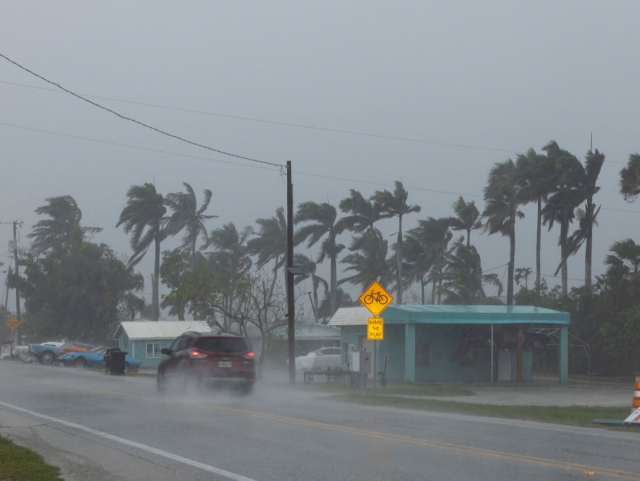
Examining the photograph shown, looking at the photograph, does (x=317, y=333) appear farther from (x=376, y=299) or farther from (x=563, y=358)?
(x=376, y=299)

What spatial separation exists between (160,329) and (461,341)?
29950 mm

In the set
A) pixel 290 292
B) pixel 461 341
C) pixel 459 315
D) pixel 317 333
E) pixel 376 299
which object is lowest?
pixel 317 333

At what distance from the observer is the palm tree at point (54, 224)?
89500 mm

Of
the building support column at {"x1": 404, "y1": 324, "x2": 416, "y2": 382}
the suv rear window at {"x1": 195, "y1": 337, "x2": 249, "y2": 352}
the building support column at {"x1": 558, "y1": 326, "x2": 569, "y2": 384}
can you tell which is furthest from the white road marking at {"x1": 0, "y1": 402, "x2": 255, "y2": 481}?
the building support column at {"x1": 558, "y1": 326, "x2": 569, "y2": 384}

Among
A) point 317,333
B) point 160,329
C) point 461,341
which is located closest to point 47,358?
point 160,329

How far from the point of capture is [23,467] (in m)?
9.66

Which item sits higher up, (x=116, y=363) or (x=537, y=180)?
(x=537, y=180)

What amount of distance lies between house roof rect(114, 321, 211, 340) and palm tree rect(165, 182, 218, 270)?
1672cm

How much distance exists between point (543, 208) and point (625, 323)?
1790 centimetres

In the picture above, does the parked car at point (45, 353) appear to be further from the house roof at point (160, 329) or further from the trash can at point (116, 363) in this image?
the trash can at point (116, 363)

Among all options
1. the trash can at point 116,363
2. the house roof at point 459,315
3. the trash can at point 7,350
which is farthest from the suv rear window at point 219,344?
the trash can at point 7,350

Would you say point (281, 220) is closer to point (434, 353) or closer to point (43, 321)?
point (43, 321)

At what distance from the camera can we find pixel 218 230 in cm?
9075

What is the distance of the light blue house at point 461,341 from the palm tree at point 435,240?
112 feet
